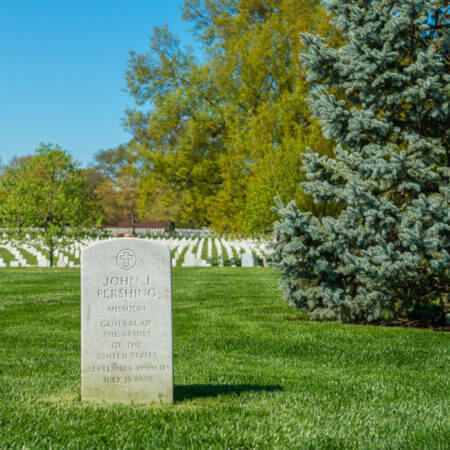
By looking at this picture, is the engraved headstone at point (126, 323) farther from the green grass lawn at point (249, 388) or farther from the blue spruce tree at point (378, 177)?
the blue spruce tree at point (378, 177)

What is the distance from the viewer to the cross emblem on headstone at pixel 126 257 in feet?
15.0

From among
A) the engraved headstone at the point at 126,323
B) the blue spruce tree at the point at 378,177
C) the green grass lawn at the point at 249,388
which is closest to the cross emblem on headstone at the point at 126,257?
the engraved headstone at the point at 126,323

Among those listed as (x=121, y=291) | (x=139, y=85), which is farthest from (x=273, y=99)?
(x=121, y=291)

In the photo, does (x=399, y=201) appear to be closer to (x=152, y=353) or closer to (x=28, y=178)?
(x=152, y=353)

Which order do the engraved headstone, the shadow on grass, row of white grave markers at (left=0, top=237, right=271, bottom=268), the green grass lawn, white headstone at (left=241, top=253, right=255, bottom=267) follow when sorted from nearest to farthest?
the green grass lawn < the engraved headstone < the shadow on grass < row of white grave markers at (left=0, top=237, right=271, bottom=268) < white headstone at (left=241, top=253, right=255, bottom=267)

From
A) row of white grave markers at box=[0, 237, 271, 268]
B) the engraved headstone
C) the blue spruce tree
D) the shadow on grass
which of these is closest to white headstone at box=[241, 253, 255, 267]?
row of white grave markers at box=[0, 237, 271, 268]

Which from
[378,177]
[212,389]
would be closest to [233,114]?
[378,177]

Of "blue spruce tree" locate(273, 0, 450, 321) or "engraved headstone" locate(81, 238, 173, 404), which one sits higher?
"blue spruce tree" locate(273, 0, 450, 321)

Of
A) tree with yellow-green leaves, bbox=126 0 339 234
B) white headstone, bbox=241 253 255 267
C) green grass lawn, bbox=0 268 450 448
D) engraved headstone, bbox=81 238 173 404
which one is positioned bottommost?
green grass lawn, bbox=0 268 450 448

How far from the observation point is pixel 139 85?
33.9m

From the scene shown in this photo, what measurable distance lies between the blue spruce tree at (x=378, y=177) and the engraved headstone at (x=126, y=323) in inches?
172

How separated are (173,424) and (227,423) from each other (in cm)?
40

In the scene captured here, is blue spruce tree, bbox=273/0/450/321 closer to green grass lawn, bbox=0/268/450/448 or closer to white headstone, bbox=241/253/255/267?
green grass lawn, bbox=0/268/450/448

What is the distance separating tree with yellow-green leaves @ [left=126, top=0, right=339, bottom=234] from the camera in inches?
787
